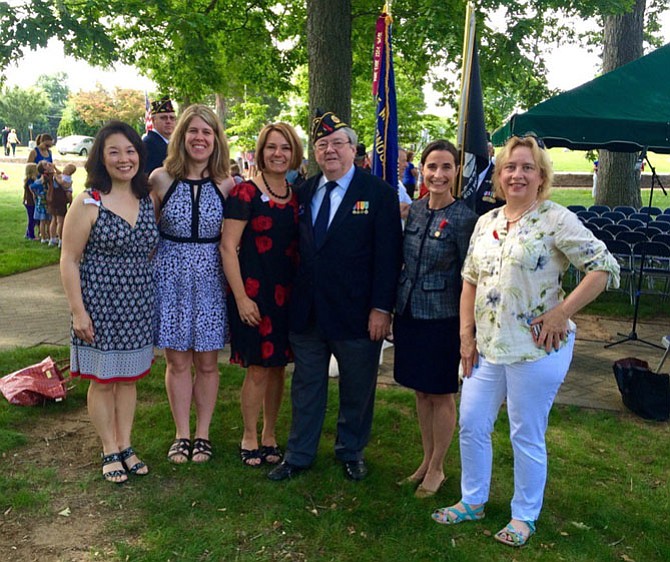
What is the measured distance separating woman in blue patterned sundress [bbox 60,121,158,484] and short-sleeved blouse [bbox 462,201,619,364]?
187 centimetres

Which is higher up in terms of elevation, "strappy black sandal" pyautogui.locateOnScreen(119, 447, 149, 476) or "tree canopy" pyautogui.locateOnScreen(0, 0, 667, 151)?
"tree canopy" pyautogui.locateOnScreen(0, 0, 667, 151)

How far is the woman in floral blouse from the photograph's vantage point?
306 cm

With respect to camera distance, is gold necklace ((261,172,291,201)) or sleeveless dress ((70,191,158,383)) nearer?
sleeveless dress ((70,191,158,383))

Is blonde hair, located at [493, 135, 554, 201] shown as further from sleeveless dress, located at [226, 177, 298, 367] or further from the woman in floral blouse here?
sleeveless dress, located at [226, 177, 298, 367]

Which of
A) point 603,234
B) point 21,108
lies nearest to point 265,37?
point 603,234

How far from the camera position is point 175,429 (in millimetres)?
4680

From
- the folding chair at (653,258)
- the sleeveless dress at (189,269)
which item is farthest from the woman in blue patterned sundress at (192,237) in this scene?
the folding chair at (653,258)

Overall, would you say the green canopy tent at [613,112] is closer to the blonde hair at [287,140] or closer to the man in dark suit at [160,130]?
the man in dark suit at [160,130]

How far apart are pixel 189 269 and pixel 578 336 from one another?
503 centimetres

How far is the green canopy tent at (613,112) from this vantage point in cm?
702

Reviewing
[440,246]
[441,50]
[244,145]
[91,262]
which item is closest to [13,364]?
[91,262]

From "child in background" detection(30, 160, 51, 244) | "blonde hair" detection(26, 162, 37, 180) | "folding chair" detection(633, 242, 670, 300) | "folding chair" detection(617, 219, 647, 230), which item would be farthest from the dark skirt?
"blonde hair" detection(26, 162, 37, 180)

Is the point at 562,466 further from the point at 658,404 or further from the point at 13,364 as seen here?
the point at 13,364

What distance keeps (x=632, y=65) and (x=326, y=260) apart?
5.76 meters
